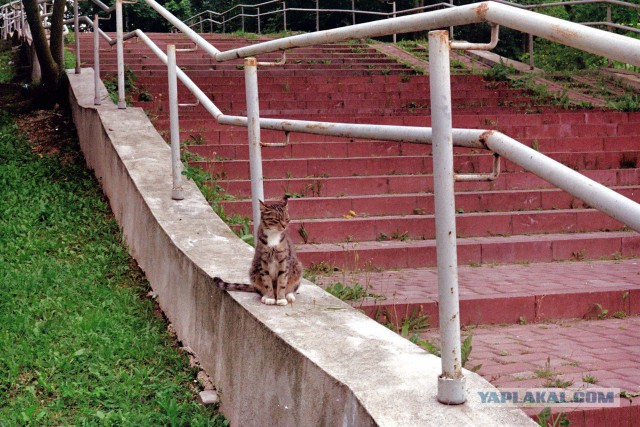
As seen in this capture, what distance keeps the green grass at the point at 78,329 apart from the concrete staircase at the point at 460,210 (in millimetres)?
1020

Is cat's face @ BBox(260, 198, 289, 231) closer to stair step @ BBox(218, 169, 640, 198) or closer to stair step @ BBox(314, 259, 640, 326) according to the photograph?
stair step @ BBox(314, 259, 640, 326)

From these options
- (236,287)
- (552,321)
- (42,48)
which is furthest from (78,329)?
(42,48)

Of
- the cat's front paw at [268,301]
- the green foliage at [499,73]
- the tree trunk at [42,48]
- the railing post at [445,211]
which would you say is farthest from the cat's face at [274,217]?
the green foliage at [499,73]

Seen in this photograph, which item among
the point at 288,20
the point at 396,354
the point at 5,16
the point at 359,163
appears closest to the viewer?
the point at 396,354

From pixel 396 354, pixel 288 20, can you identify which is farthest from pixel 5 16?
pixel 396 354

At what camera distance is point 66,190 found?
7738 mm

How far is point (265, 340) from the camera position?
3.39m

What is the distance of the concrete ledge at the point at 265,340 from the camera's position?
2.47 m

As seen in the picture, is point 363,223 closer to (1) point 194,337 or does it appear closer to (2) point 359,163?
(2) point 359,163

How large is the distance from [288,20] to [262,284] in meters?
27.4

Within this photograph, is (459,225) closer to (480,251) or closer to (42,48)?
(480,251)

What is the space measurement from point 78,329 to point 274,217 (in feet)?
6.08

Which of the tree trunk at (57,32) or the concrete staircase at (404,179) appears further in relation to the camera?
the tree trunk at (57,32)

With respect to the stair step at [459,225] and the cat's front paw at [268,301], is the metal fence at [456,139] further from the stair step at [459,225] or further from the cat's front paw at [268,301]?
the stair step at [459,225]
